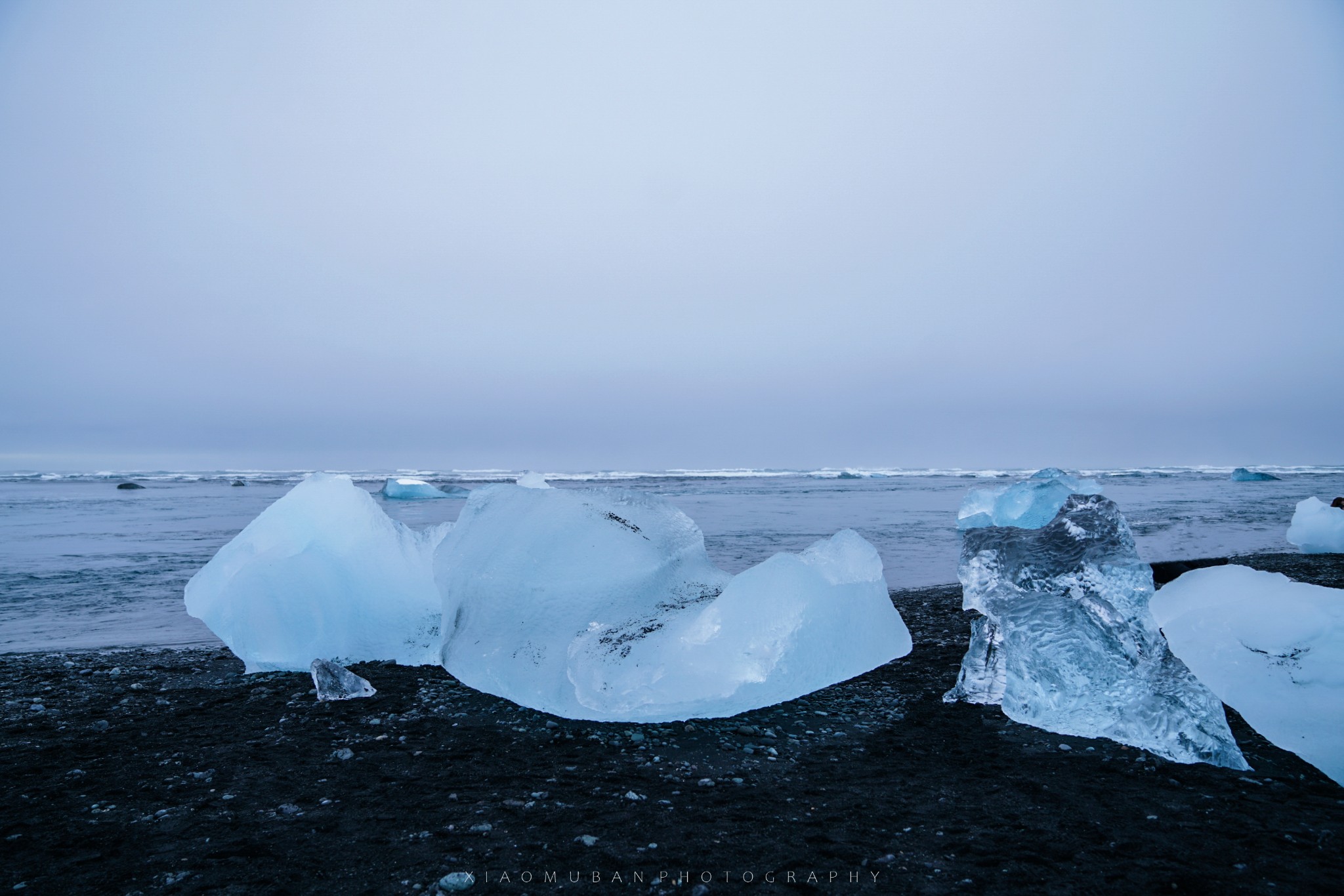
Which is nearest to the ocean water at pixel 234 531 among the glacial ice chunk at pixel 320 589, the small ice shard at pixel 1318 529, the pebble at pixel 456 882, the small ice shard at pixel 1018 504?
the small ice shard at pixel 1318 529

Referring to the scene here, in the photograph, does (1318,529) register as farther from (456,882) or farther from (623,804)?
(456,882)

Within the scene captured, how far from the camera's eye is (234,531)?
10.9 m

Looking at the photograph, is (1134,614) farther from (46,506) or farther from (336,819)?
(46,506)

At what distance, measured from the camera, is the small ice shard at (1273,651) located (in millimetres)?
2188

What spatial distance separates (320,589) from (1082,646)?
13.0 ft

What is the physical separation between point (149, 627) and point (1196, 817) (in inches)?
241

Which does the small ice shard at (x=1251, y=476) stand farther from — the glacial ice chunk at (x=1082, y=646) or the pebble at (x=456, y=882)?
the pebble at (x=456, y=882)

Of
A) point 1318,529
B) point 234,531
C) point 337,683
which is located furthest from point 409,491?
point 1318,529

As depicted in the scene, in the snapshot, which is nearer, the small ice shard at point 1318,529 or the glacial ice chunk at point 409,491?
the small ice shard at point 1318,529

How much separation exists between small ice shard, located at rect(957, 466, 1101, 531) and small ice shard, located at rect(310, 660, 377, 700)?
9.43m

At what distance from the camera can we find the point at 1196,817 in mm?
2020

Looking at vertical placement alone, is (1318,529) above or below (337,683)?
above

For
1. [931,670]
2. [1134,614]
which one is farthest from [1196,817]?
[931,670]

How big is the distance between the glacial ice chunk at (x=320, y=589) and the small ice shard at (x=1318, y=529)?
34.7 feet
